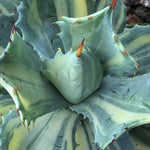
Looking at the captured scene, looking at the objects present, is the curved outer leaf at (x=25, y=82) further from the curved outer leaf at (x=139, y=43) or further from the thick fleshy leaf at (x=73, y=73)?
the curved outer leaf at (x=139, y=43)

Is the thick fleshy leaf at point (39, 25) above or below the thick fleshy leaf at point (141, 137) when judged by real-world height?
above

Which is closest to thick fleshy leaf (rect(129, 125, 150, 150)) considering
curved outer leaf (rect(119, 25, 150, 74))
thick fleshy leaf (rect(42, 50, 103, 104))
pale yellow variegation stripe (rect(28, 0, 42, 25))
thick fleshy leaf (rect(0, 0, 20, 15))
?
curved outer leaf (rect(119, 25, 150, 74))

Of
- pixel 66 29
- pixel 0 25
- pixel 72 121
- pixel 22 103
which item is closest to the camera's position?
pixel 22 103

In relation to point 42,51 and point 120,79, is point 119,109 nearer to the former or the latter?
point 120,79

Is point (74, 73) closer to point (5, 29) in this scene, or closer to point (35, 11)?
point (35, 11)

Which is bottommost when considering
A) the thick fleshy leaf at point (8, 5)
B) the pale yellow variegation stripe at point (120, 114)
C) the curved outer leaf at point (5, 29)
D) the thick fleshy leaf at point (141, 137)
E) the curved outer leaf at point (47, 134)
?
the thick fleshy leaf at point (141, 137)

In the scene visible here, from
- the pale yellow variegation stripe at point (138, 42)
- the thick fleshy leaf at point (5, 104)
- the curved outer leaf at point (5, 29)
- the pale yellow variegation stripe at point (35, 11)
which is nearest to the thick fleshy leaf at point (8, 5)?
the curved outer leaf at point (5, 29)

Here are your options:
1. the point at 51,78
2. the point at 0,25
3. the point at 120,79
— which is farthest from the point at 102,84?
the point at 0,25

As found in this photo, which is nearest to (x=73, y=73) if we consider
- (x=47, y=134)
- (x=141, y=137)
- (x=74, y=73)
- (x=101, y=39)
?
(x=74, y=73)
